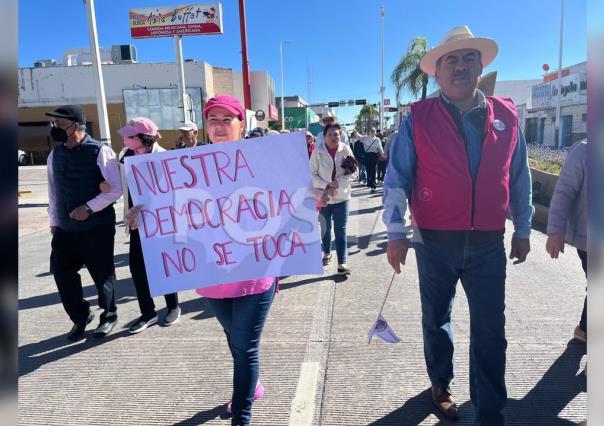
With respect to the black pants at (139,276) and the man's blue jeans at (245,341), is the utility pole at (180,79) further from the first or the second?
the man's blue jeans at (245,341)

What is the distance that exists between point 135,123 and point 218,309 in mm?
2152

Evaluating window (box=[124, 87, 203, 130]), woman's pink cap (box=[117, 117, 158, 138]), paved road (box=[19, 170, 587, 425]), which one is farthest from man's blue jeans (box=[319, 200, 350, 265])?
window (box=[124, 87, 203, 130])

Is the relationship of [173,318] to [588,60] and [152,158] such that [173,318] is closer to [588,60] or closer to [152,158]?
[152,158]

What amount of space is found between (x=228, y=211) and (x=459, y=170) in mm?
1270

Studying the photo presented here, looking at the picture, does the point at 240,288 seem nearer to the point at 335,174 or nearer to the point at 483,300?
the point at 483,300

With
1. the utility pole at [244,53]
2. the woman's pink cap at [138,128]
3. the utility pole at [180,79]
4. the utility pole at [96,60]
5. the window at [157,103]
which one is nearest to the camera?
the woman's pink cap at [138,128]

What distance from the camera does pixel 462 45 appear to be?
2.48 meters

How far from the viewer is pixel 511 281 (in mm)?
5152

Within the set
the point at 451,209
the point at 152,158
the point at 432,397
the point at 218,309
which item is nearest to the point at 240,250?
the point at 218,309

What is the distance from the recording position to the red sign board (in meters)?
20.7

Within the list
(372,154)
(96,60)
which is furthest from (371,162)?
(96,60)

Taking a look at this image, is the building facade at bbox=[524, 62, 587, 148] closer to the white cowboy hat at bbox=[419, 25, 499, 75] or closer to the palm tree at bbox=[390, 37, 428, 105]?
the palm tree at bbox=[390, 37, 428, 105]

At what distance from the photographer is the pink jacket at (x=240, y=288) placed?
2455 mm

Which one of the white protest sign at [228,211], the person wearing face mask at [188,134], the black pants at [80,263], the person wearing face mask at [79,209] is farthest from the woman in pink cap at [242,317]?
the person wearing face mask at [188,134]
